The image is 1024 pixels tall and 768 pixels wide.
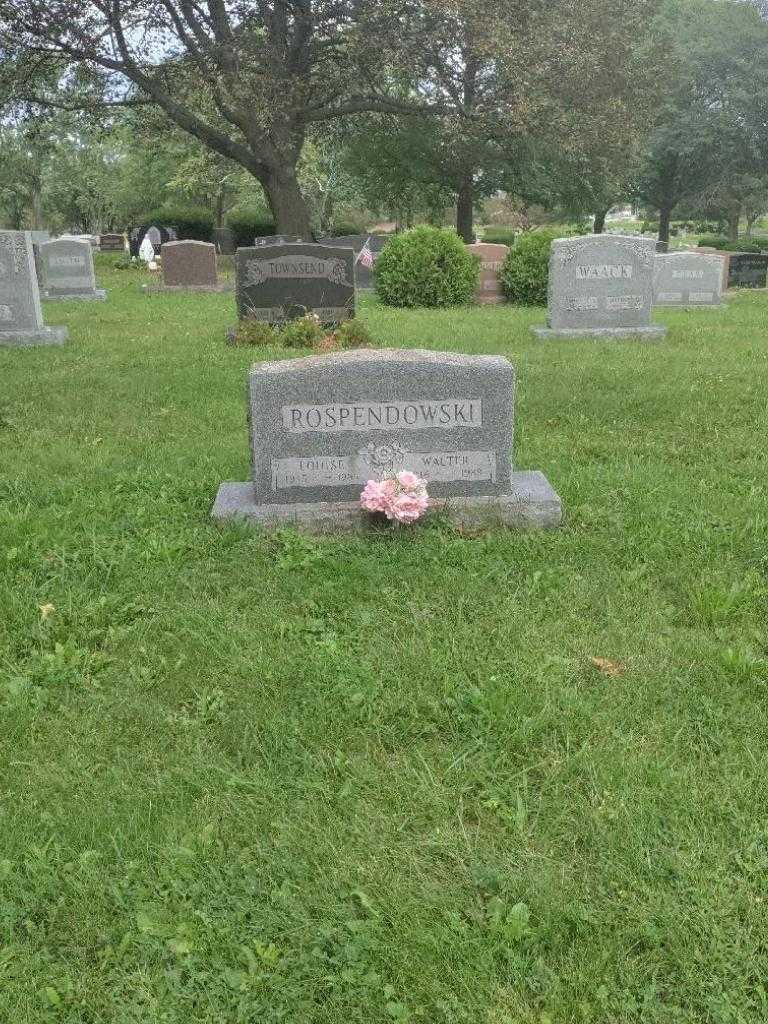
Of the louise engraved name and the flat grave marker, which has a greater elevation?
the flat grave marker

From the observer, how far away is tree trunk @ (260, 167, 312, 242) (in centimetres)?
2136

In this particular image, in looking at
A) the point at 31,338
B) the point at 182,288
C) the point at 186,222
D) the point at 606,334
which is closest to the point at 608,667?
the point at 606,334

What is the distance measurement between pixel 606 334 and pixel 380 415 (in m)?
7.55

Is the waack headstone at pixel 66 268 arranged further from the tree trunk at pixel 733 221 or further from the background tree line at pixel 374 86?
the tree trunk at pixel 733 221

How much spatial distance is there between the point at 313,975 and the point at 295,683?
123 centimetres

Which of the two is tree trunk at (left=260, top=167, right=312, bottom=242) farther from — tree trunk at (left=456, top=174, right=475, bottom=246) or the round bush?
tree trunk at (left=456, top=174, right=475, bottom=246)

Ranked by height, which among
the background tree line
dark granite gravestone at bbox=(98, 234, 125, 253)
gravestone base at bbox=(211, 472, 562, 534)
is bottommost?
gravestone base at bbox=(211, 472, 562, 534)

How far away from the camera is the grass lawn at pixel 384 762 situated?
2.05 meters

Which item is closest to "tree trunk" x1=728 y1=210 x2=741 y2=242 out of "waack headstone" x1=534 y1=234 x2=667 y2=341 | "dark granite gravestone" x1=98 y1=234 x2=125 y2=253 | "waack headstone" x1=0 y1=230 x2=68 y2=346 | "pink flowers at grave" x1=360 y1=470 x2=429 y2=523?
"dark granite gravestone" x1=98 y1=234 x2=125 y2=253

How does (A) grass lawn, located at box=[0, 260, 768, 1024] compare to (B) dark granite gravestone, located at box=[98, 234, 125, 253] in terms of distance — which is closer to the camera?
(A) grass lawn, located at box=[0, 260, 768, 1024]

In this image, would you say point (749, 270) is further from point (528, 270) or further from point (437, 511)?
point (437, 511)

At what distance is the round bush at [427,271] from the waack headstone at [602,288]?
399 cm

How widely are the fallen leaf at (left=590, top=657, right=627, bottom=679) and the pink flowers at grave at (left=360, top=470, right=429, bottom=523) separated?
52.8 inches

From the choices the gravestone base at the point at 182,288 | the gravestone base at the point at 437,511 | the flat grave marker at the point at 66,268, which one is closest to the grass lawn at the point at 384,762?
the gravestone base at the point at 437,511
